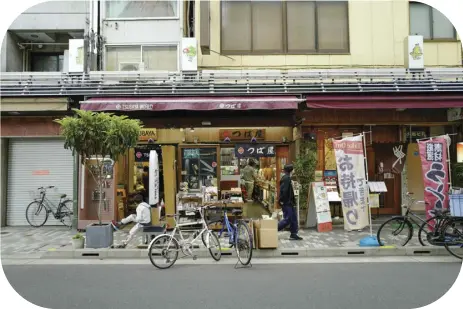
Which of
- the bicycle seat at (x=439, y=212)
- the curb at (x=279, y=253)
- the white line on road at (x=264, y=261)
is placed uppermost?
the bicycle seat at (x=439, y=212)

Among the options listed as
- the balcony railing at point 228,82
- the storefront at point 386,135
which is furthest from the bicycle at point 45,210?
the storefront at point 386,135

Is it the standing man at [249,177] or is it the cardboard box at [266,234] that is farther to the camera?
the standing man at [249,177]

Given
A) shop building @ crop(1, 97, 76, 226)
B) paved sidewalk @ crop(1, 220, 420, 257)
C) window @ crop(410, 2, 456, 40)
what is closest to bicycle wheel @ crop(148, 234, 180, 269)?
paved sidewalk @ crop(1, 220, 420, 257)

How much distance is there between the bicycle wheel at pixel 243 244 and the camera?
8.40 meters

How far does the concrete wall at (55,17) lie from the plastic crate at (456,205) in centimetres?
1452

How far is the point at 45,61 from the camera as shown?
1717cm

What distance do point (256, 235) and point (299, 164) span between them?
3.89 m

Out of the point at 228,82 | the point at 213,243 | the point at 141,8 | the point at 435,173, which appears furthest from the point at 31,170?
the point at 435,173

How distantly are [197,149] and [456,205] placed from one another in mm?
9033

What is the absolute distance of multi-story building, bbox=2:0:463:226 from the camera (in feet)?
41.3

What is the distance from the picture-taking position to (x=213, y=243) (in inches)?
357

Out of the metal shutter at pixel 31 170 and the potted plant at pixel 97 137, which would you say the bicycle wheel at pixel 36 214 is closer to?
the metal shutter at pixel 31 170

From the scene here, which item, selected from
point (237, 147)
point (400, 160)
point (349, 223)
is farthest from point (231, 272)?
point (400, 160)

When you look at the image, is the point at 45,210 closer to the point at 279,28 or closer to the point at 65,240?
the point at 65,240
